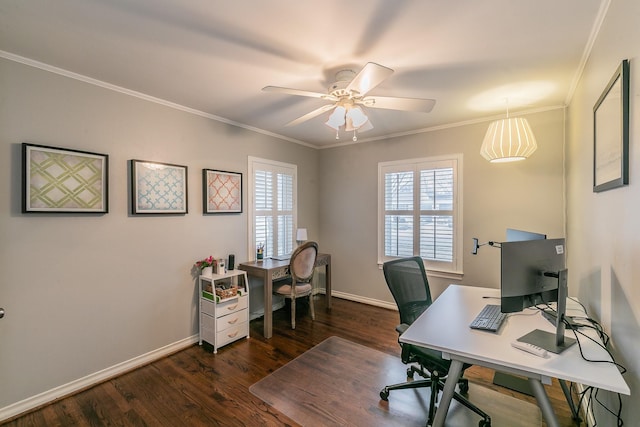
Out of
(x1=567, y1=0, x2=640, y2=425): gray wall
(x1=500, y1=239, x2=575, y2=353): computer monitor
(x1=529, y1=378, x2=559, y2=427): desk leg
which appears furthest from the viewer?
(x1=500, y1=239, x2=575, y2=353): computer monitor

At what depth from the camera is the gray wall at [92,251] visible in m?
1.93

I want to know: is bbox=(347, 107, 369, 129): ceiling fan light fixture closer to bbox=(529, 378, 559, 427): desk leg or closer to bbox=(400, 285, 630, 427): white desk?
bbox=(400, 285, 630, 427): white desk

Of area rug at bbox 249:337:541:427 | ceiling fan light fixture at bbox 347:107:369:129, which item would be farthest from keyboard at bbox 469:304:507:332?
ceiling fan light fixture at bbox 347:107:369:129

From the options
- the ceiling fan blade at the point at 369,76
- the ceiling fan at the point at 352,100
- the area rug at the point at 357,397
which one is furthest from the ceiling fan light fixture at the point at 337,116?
the area rug at the point at 357,397

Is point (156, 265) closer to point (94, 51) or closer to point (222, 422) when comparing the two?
point (222, 422)

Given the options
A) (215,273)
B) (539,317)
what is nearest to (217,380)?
(215,273)

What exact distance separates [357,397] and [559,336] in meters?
1.40

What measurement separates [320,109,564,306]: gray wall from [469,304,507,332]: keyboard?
1702 millimetres

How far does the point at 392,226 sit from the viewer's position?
3.95m

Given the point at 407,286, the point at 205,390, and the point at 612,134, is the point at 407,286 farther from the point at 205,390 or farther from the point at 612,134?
the point at 205,390

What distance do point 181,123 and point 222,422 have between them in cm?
264

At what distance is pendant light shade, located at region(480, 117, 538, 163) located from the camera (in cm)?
248

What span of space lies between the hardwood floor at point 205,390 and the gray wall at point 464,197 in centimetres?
119

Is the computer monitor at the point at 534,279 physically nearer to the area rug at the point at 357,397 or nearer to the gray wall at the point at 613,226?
the gray wall at the point at 613,226
